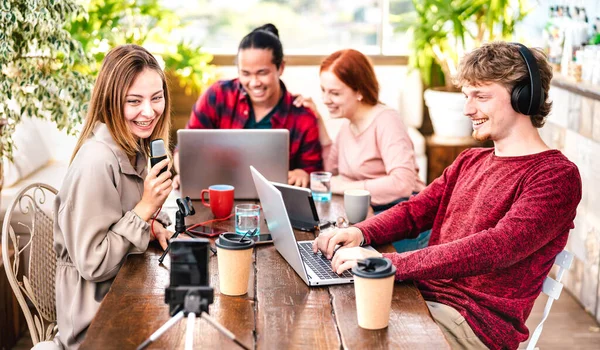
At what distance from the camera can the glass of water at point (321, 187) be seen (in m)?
2.48

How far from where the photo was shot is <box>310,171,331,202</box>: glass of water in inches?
97.5

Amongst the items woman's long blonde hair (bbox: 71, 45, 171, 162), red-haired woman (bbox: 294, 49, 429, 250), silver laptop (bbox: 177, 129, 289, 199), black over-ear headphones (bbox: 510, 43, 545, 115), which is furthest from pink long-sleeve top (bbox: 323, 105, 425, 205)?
woman's long blonde hair (bbox: 71, 45, 171, 162)

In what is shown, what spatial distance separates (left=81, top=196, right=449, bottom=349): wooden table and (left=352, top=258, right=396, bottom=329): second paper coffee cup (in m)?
0.02

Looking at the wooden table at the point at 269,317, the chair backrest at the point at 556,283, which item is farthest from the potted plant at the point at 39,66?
the chair backrest at the point at 556,283

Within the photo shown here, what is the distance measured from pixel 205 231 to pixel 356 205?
0.45m

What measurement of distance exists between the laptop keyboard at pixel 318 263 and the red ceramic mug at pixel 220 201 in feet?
1.14

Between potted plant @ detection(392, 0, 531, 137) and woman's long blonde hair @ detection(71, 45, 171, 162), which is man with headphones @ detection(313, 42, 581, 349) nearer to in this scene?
woman's long blonde hair @ detection(71, 45, 171, 162)

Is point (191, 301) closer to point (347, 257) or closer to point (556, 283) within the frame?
point (347, 257)

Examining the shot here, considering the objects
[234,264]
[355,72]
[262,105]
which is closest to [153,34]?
[262,105]

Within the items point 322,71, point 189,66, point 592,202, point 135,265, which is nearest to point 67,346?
point 135,265

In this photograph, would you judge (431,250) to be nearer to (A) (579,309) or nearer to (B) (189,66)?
(A) (579,309)

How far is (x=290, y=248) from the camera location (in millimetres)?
1703

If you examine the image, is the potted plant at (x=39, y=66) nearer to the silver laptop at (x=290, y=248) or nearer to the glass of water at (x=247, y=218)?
the glass of water at (x=247, y=218)

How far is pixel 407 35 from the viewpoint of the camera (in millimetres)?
5293
